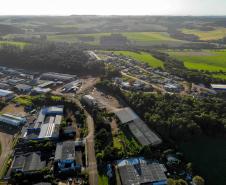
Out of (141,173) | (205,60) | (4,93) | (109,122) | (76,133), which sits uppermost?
(205,60)

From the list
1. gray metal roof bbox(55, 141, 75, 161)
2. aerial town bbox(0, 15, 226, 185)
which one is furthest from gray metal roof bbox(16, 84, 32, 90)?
gray metal roof bbox(55, 141, 75, 161)

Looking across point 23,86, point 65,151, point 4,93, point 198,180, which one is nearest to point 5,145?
point 65,151

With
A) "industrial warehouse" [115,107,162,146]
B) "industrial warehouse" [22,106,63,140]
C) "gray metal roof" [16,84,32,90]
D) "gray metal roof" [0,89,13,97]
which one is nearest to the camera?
"industrial warehouse" [115,107,162,146]

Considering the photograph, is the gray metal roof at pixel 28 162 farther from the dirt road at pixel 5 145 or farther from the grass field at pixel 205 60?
the grass field at pixel 205 60

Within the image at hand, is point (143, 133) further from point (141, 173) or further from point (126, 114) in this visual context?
point (141, 173)

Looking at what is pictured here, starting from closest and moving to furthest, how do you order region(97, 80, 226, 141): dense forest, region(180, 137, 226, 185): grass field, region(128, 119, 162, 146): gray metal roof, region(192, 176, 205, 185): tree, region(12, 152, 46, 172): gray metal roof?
region(192, 176, 205, 185): tree, region(12, 152, 46, 172): gray metal roof, region(180, 137, 226, 185): grass field, region(128, 119, 162, 146): gray metal roof, region(97, 80, 226, 141): dense forest

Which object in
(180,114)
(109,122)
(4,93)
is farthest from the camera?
(4,93)

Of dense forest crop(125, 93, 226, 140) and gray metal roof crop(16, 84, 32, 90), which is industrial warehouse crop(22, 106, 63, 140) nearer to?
gray metal roof crop(16, 84, 32, 90)
